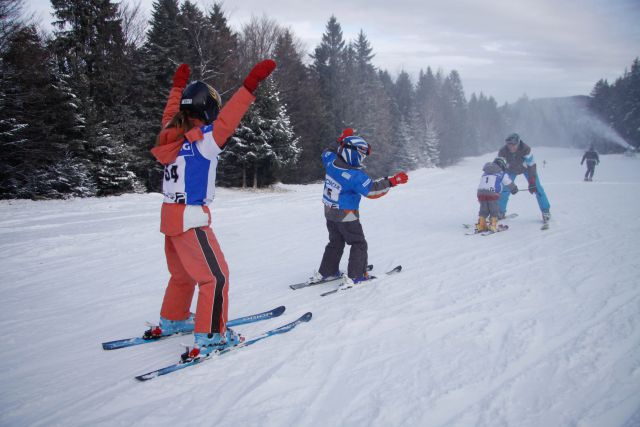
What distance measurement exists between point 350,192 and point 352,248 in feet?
2.52

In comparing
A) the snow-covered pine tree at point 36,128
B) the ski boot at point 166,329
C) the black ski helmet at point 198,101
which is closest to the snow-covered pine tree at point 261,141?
the snow-covered pine tree at point 36,128

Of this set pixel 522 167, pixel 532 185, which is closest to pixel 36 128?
pixel 522 167

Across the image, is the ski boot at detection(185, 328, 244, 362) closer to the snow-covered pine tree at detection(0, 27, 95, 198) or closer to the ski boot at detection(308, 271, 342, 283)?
the ski boot at detection(308, 271, 342, 283)

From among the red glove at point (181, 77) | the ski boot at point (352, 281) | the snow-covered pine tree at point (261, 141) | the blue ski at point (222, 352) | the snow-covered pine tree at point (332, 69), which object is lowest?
the blue ski at point (222, 352)

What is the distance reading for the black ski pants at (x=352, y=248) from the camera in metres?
4.83

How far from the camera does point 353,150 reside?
15.5 feet

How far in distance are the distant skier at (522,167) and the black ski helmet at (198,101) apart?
26.7ft

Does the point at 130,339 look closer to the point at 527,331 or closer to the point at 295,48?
the point at 527,331

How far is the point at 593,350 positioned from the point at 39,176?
1834 centimetres

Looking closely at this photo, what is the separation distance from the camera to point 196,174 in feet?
9.85

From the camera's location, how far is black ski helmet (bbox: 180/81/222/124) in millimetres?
2930

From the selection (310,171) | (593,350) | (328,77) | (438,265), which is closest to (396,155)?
(328,77)

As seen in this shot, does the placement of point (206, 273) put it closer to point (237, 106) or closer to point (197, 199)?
point (197, 199)

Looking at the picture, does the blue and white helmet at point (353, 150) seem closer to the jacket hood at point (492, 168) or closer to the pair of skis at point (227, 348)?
the pair of skis at point (227, 348)
